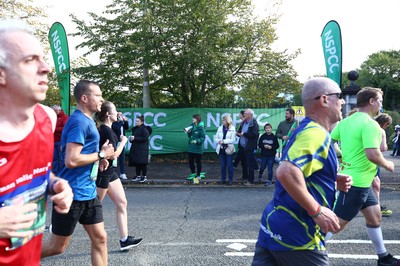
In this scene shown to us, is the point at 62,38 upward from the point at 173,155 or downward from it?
upward

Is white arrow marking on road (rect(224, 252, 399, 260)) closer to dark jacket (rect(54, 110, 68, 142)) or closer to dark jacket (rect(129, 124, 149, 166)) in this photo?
dark jacket (rect(54, 110, 68, 142))

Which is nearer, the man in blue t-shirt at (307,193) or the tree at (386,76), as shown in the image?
the man in blue t-shirt at (307,193)

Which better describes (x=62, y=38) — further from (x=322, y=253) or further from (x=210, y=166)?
(x=322, y=253)

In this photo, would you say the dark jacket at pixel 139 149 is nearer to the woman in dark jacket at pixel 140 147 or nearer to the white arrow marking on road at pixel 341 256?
the woman in dark jacket at pixel 140 147

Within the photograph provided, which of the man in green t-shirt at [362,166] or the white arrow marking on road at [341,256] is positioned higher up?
the man in green t-shirt at [362,166]

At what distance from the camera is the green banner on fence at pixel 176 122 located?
1454cm

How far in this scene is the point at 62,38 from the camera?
1134cm

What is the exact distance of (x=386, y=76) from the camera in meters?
63.8

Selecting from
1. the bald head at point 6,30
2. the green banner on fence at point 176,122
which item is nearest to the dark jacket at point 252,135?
the green banner on fence at point 176,122

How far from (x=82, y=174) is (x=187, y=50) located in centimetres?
1188

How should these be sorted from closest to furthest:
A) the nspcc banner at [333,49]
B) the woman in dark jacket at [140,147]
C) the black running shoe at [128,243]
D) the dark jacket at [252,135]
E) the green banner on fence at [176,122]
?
1. the black running shoe at [128,243]
2. the dark jacket at [252,135]
3. the nspcc banner at [333,49]
4. the woman in dark jacket at [140,147]
5. the green banner on fence at [176,122]

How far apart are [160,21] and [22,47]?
13816mm

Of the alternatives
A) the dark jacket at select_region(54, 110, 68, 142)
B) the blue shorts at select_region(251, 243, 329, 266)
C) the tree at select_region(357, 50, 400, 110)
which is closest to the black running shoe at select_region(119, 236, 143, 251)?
the blue shorts at select_region(251, 243, 329, 266)

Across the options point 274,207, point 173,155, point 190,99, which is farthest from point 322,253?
point 190,99
